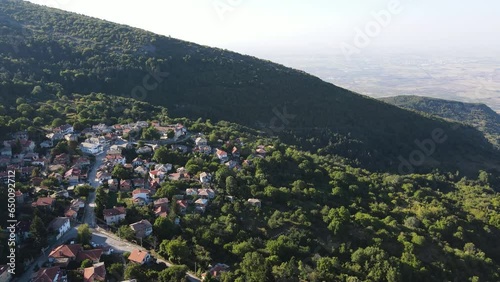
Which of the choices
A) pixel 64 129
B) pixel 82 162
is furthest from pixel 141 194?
pixel 64 129

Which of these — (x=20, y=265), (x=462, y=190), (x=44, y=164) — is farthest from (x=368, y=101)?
(x=20, y=265)

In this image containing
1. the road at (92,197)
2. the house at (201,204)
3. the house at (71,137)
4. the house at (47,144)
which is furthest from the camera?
the house at (71,137)

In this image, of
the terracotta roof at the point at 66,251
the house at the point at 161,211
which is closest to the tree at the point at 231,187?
the house at the point at 161,211

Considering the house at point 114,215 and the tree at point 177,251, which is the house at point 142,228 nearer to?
the house at point 114,215

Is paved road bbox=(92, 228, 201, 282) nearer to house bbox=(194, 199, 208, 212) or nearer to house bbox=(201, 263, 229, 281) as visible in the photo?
house bbox=(201, 263, 229, 281)

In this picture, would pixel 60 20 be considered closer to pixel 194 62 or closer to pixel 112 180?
pixel 194 62
